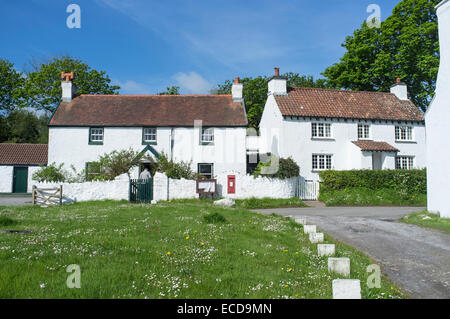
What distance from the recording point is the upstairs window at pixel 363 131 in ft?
87.0

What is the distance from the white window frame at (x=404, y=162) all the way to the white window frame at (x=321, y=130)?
651 centimetres

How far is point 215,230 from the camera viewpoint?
868 centimetres

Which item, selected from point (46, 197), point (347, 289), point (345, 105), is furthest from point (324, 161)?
point (347, 289)

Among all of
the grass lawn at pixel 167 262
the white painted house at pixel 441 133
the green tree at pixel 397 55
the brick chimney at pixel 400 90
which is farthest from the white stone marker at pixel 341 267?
the green tree at pixel 397 55

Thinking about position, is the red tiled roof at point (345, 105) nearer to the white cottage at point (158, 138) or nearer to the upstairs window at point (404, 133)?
the upstairs window at point (404, 133)

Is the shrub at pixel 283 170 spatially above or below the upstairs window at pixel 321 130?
below

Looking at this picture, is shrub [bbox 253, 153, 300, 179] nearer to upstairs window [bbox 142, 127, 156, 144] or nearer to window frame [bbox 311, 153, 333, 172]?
window frame [bbox 311, 153, 333, 172]

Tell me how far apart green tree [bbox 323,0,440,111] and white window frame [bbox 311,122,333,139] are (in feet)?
37.6

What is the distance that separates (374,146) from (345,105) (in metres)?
4.46

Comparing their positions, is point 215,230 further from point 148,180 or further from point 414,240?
point 148,180

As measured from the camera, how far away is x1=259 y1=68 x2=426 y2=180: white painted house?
24984 mm
